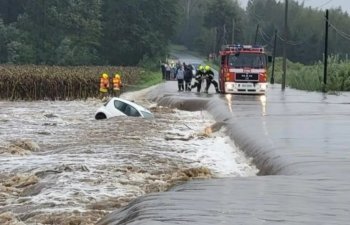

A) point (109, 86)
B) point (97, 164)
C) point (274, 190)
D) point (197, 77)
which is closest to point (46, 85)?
point (109, 86)

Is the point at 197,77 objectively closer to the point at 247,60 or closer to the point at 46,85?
the point at 247,60

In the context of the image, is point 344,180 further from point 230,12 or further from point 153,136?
point 230,12

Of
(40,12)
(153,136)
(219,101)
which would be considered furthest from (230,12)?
(153,136)

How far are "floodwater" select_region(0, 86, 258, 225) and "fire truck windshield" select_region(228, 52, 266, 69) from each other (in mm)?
12745

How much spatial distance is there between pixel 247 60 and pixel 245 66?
1.25 ft

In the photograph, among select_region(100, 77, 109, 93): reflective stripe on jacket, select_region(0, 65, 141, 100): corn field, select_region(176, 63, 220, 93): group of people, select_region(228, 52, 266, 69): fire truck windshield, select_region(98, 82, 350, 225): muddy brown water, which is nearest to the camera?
select_region(98, 82, 350, 225): muddy brown water

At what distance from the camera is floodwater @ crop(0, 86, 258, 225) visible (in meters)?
11.4

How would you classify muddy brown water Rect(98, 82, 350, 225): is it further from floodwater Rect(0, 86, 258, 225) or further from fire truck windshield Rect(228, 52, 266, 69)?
fire truck windshield Rect(228, 52, 266, 69)

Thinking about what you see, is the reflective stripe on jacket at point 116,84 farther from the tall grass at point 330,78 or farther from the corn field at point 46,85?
the tall grass at point 330,78

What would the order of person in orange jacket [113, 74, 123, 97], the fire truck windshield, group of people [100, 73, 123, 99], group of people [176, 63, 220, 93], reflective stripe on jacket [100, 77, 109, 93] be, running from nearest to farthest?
the fire truck windshield < group of people [176, 63, 220, 93] < reflective stripe on jacket [100, 77, 109, 93] < group of people [100, 73, 123, 99] < person in orange jacket [113, 74, 123, 97]

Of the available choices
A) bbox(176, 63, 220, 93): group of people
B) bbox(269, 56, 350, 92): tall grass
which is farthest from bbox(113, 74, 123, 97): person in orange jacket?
bbox(269, 56, 350, 92): tall grass

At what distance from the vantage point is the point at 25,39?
9625 cm

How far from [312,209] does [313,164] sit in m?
4.65

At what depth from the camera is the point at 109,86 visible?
46.2m
